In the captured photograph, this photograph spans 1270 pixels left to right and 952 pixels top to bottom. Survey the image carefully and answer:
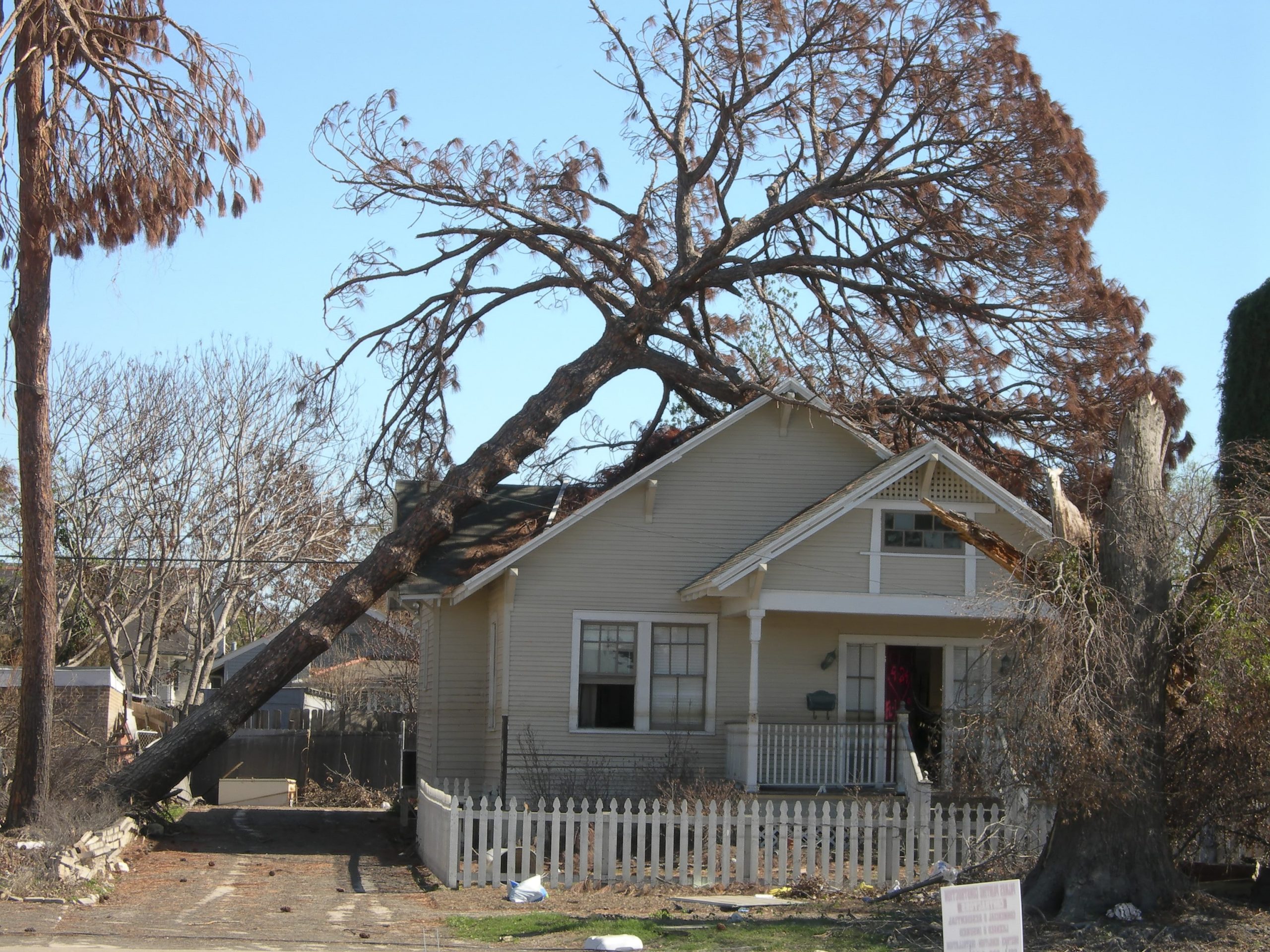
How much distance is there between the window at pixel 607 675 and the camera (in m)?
18.4

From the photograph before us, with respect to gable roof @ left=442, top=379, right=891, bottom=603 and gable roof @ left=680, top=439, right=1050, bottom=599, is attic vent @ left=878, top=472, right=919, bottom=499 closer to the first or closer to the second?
gable roof @ left=680, top=439, right=1050, bottom=599

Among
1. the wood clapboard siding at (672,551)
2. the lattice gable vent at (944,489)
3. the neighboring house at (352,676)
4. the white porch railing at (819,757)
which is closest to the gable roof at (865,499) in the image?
the lattice gable vent at (944,489)

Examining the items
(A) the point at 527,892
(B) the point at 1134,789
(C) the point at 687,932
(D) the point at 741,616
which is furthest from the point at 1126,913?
(D) the point at 741,616

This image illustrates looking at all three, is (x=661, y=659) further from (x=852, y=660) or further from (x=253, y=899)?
(x=253, y=899)

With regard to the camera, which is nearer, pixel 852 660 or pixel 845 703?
pixel 845 703

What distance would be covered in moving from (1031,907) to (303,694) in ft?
126

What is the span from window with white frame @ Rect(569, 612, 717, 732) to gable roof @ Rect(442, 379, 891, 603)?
1.27 metres

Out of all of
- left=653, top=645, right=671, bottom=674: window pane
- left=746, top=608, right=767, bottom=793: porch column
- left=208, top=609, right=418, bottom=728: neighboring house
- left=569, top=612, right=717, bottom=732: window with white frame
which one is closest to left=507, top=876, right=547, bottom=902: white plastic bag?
left=746, top=608, right=767, bottom=793: porch column

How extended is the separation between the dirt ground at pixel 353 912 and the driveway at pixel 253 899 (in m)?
0.03

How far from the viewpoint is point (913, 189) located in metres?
20.1

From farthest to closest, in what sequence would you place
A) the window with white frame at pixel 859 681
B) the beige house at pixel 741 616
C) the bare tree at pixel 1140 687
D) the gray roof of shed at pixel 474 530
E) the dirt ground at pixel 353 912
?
the gray roof of shed at pixel 474 530, the window with white frame at pixel 859 681, the beige house at pixel 741 616, the dirt ground at pixel 353 912, the bare tree at pixel 1140 687

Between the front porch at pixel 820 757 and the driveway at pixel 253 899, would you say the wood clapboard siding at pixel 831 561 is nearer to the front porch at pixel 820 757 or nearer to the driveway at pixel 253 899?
the front porch at pixel 820 757

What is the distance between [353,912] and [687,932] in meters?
3.41

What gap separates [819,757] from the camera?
17.1 m
